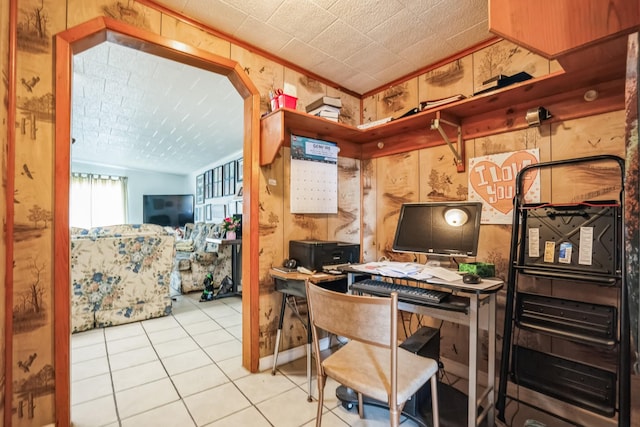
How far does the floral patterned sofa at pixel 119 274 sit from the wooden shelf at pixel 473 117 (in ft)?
6.49

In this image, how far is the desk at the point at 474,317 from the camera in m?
1.35

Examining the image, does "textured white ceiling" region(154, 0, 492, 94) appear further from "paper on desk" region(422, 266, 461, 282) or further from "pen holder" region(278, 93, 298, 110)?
"paper on desk" region(422, 266, 461, 282)

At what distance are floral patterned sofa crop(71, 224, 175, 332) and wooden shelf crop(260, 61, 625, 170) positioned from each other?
1.98m

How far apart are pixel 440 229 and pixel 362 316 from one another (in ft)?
3.40

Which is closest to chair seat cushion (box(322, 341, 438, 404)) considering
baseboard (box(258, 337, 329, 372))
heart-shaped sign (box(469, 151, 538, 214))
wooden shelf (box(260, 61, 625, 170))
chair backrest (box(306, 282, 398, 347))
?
chair backrest (box(306, 282, 398, 347))

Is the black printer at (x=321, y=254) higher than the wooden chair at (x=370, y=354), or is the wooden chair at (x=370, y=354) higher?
the black printer at (x=321, y=254)

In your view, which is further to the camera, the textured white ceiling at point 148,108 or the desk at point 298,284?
the textured white ceiling at point 148,108

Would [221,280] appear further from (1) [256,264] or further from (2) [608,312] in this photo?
(2) [608,312]

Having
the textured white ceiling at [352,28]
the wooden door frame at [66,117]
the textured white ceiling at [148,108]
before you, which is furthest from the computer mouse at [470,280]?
the textured white ceiling at [148,108]

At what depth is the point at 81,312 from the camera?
2859 millimetres

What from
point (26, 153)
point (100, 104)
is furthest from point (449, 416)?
point (100, 104)

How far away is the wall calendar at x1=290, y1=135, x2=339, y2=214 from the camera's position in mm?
2336

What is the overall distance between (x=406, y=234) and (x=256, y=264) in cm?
108

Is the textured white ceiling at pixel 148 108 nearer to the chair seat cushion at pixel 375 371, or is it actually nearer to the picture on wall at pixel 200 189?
the picture on wall at pixel 200 189
